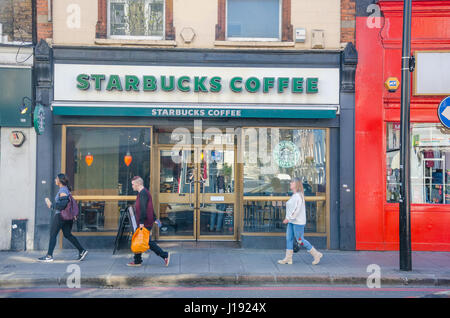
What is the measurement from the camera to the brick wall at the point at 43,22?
996 cm

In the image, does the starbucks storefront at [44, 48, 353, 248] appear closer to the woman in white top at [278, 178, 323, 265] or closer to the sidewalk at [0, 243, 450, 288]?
the sidewalk at [0, 243, 450, 288]

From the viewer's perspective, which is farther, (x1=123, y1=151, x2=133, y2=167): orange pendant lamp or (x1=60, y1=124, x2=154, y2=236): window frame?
(x1=123, y1=151, x2=133, y2=167): orange pendant lamp

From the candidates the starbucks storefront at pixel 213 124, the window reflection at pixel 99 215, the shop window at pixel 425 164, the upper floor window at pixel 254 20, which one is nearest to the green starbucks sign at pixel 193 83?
the starbucks storefront at pixel 213 124

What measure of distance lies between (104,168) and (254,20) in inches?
208

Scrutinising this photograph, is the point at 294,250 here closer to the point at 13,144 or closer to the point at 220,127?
the point at 220,127

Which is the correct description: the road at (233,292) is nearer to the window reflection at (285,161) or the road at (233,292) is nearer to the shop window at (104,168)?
the shop window at (104,168)

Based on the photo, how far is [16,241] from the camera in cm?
962

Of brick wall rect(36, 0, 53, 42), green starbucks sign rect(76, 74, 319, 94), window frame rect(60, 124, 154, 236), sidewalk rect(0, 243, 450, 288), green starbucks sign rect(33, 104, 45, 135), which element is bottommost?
sidewalk rect(0, 243, 450, 288)

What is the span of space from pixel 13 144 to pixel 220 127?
4.93 m

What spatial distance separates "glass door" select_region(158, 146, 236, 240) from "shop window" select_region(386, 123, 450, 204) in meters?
3.98

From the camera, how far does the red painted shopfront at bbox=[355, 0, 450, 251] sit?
10117 mm

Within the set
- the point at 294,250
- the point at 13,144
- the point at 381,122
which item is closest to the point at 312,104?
the point at 381,122

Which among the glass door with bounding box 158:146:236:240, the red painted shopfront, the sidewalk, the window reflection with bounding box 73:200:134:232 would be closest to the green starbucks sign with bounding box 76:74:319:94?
the red painted shopfront

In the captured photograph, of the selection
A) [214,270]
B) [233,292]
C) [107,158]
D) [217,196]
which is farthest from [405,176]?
[107,158]
